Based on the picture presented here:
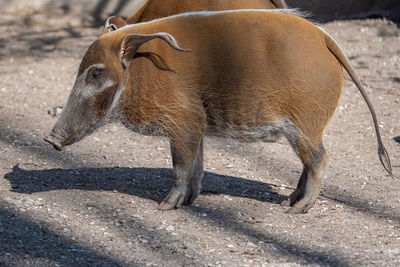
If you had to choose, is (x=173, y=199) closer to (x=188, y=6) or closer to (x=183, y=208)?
(x=183, y=208)

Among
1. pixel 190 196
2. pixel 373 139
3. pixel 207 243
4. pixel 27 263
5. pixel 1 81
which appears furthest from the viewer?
pixel 1 81

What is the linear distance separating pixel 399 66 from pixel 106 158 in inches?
158

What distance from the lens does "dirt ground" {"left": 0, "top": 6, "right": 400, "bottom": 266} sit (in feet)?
11.8

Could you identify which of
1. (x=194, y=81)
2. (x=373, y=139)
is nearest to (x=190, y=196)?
(x=194, y=81)

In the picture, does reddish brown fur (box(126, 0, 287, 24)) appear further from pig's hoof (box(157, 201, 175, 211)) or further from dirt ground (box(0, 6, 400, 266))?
pig's hoof (box(157, 201, 175, 211))

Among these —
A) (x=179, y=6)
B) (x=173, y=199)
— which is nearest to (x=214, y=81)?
(x=173, y=199)

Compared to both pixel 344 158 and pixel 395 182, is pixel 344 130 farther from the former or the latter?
pixel 395 182

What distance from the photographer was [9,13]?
8.70 meters

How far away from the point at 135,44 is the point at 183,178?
2.80ft

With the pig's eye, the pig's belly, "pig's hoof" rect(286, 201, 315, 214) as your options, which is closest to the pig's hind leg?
"pig's hoof" rect(286, 201, 315, 214)

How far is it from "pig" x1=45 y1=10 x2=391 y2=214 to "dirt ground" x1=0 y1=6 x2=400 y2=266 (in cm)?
39

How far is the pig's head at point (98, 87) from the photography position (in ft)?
13.0

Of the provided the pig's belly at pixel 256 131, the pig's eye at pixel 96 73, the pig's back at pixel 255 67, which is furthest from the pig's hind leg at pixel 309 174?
the pig's eye at pixel 96 73

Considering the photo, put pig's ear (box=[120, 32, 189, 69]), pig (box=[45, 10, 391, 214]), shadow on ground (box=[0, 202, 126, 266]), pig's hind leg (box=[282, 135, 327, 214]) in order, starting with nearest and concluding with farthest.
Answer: shadow on ground (box=[0, 202, 126, 266]) → pig's ear (box=[120, 32, 189, 69]) → pig (box=[45, 10, 391, 214]) → pig's hind leg (box=[282, 135, 327, 214])
